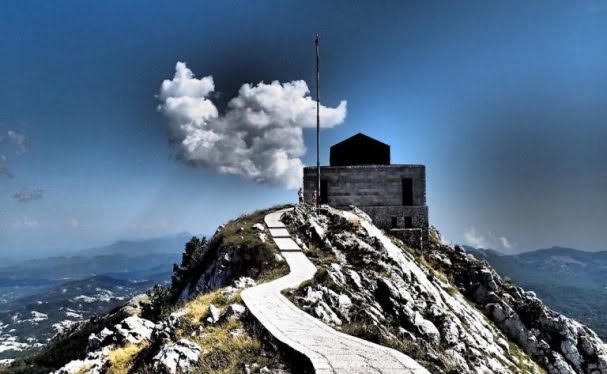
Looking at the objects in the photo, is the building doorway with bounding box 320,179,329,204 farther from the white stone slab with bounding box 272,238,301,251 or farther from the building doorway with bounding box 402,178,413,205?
the white stone slab with bounding box 272,238,301,251

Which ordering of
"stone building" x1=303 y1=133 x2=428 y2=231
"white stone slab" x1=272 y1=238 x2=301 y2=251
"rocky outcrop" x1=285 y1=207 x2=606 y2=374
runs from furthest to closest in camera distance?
"stone building" x1=303 y1=133 x2=428 y2=231 → "white stone slab" x1=272 y1=238 x2=301 y2=251 → "rocky outcrop" x1=285 y1=207 x2=606 y2=374

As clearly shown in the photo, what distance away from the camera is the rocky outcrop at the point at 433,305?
2112cm

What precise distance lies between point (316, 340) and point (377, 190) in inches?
1372

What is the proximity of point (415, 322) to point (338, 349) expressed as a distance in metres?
13.2

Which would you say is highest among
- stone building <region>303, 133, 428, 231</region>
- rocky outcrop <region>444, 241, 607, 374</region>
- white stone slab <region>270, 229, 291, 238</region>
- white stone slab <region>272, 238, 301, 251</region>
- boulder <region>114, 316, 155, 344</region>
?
stone building <region>303, 133, 428, 231</region>

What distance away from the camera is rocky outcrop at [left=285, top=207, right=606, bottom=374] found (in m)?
21.1

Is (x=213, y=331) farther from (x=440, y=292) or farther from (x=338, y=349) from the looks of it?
(x=440, y=292)

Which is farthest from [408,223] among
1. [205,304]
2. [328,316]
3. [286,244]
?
[205,304]

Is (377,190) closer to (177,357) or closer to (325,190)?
(325,190)

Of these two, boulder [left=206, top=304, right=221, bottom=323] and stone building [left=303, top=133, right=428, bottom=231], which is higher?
stone building [left=303, top=133, right=428, bottom=231]

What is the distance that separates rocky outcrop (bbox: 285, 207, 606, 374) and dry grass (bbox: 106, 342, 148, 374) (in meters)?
7.61

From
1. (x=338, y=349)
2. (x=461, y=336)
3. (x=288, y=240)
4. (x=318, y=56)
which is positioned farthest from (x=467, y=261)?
→ (x=338, y=349)

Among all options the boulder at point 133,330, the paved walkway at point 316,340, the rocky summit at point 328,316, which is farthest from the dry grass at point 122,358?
the paved walkway at point 316,340

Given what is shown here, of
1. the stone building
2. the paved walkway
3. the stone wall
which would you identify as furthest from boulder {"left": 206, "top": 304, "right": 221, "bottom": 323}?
the stone wall
